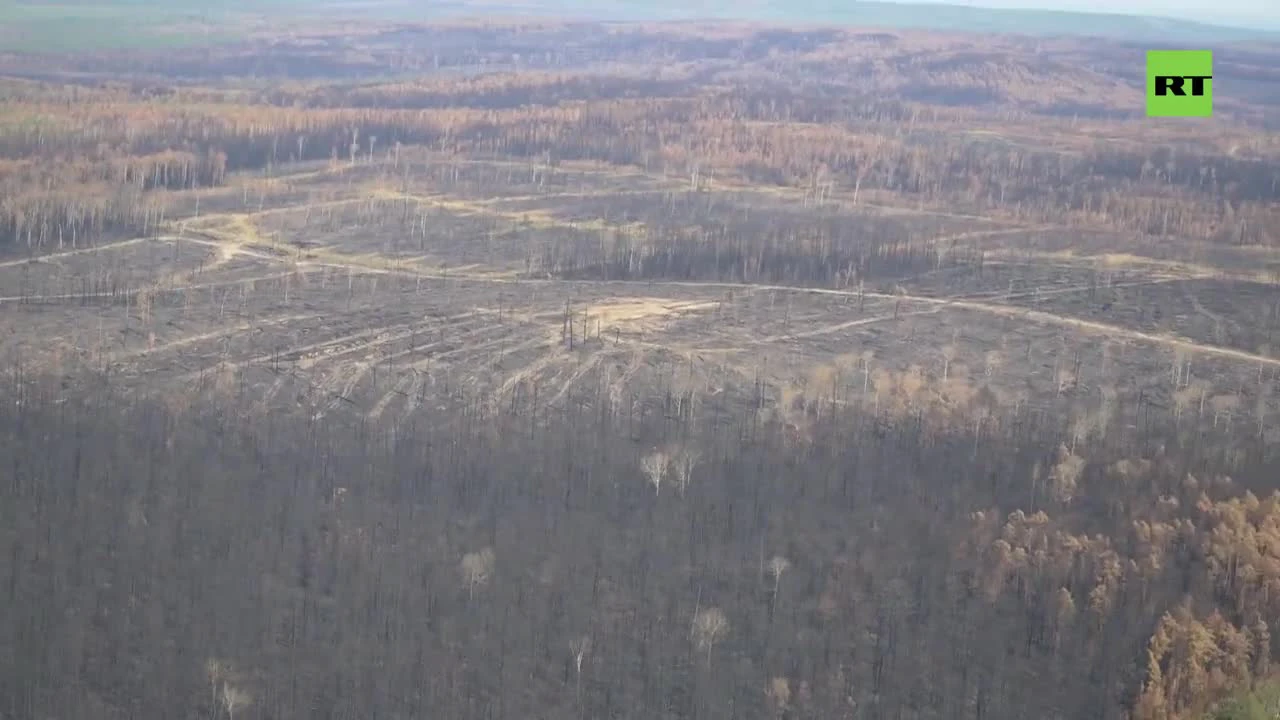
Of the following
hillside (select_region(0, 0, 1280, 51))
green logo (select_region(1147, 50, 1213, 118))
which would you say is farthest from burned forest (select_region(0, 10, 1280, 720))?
hillside (select_region(0, 0, 1280, 51))


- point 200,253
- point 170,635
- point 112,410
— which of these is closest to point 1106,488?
point 170,635

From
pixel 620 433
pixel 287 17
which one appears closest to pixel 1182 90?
pixel 620 433

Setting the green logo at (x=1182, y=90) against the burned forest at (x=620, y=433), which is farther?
the green logo at (x=1182, y=90)

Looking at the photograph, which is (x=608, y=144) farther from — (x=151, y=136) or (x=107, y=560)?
(x=107, y=560)

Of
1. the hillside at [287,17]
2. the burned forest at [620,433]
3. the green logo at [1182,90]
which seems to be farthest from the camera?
the hillside at [287,17]

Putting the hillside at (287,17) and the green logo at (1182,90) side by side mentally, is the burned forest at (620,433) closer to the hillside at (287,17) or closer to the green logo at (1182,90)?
the green logo at (1182,90)

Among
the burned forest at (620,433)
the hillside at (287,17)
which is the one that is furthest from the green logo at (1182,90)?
the hillside at (287,17)
